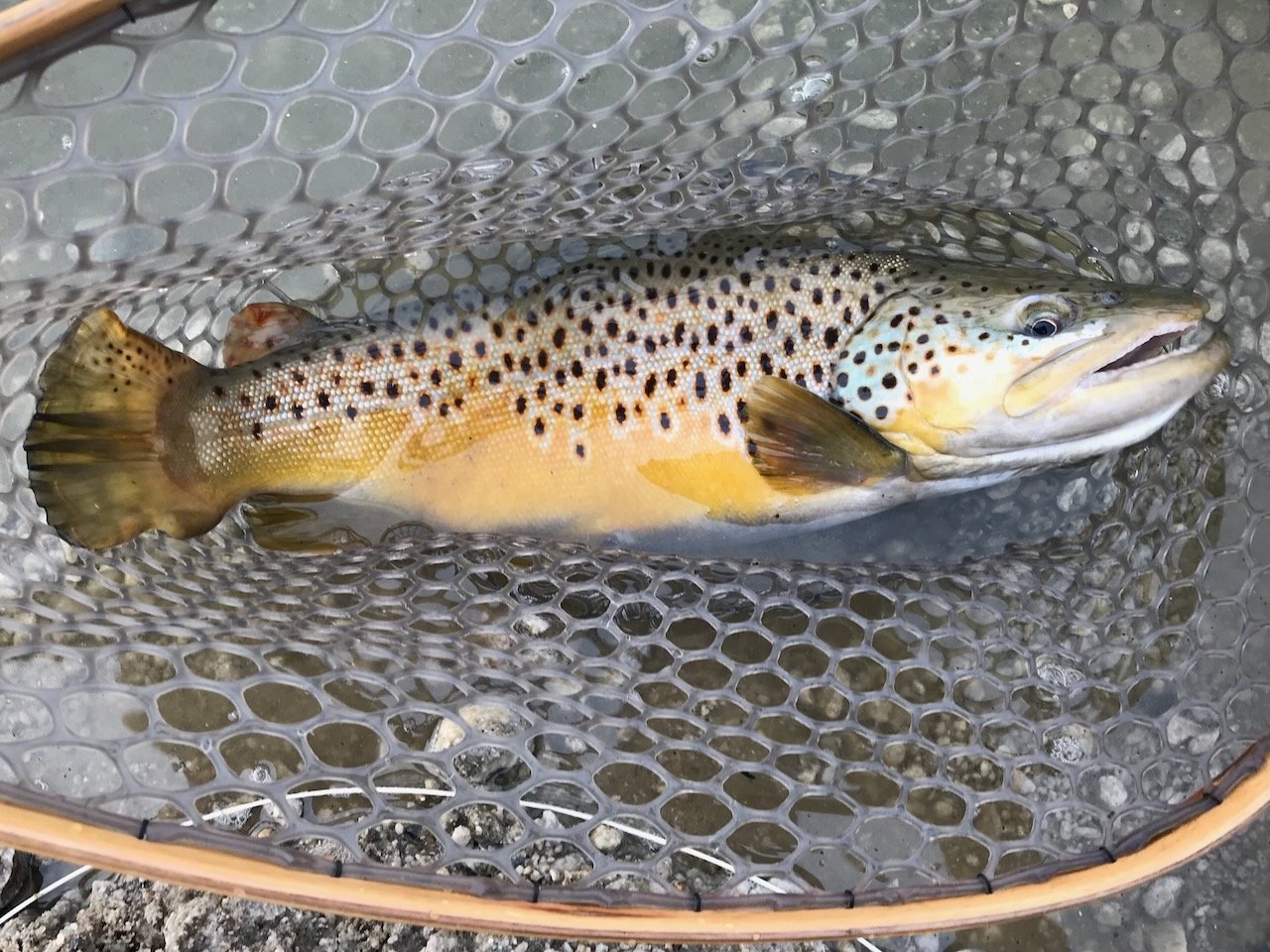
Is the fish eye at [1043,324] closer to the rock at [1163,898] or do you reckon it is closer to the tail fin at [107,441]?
the rock at [1163,898]

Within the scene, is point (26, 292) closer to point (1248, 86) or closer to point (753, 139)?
point (753, 139)

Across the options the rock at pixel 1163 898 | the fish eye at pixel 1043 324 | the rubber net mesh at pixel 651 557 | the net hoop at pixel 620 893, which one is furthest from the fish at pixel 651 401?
the rock at pixel 1163 898

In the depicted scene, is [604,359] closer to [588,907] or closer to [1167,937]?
[588,907]

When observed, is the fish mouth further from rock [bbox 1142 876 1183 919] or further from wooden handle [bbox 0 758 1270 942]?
rock [bbox 1142 876 1183 919]

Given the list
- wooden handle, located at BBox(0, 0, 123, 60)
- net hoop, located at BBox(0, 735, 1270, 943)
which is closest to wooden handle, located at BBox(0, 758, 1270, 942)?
net hoop, located at BBox(0, 735, 1270, 943)

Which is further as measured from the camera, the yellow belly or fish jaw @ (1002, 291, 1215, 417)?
the yellow belly

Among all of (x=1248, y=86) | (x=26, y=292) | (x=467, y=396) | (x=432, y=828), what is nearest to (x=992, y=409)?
(x=1248, y=86)

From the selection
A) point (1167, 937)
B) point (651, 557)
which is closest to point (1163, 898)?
point (1167, 937)
